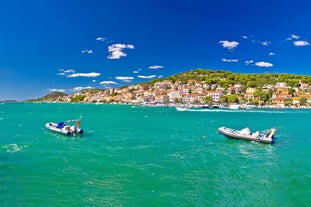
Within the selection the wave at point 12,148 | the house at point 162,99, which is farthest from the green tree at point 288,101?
the wave at point 12,148

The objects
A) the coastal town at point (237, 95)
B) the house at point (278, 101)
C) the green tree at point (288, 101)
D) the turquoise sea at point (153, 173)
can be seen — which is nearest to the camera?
the turquoise sea at point (153, 173)

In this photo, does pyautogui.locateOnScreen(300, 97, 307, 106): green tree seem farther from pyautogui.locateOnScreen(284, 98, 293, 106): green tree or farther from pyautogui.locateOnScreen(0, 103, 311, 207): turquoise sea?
pyautogui.locateOnScreen(0, 103, 311, 207): turquoise sea

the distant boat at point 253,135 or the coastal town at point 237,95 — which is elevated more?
the coastal town at point 237,95

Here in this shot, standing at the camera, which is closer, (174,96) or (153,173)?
(153,173)

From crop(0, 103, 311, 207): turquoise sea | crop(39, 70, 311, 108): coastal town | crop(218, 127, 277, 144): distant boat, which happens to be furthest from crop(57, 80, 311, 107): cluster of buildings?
crop(0, 103, 311, 207): turquoise sea

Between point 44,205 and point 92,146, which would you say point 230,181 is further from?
point 92,146

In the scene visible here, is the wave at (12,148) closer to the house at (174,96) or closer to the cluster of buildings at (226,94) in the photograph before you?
the cluster of buildings at (226,94)

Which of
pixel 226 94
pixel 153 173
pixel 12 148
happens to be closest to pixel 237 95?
pixel 226 94

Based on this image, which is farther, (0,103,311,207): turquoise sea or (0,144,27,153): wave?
(0,144,27,153): wave

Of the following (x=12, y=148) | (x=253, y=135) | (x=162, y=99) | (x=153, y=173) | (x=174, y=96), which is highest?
(x=174, y=96)

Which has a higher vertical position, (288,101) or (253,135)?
(288,101)

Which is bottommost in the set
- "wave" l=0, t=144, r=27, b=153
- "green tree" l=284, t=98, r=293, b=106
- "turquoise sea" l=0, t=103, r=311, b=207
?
"turquoise sea" l=0, t=103, r=311, b=207

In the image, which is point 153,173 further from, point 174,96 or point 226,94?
point 174,96

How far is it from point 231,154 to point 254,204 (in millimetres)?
11341
